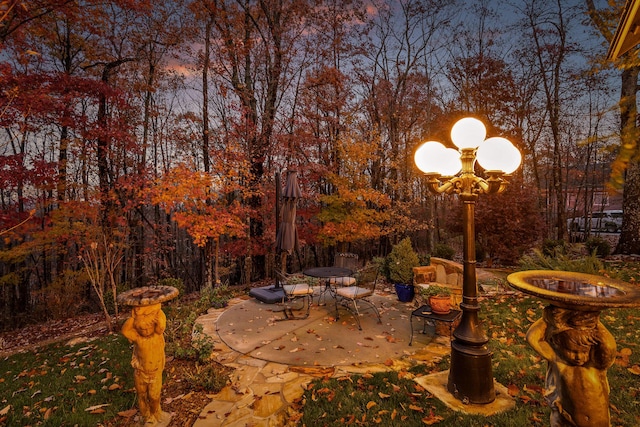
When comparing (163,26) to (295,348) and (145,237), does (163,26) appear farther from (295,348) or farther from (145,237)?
(295,348)

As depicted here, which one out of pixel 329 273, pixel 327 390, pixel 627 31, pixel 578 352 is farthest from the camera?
pixel 329 273

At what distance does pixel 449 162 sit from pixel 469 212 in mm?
566

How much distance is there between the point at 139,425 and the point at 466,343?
3369 mm

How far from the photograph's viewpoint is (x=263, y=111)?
12570 mm

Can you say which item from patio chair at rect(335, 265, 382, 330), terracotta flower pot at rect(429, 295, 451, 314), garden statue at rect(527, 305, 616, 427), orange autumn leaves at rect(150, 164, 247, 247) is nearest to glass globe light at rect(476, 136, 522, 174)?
garden statue at rect(527, 305, 616, 427)

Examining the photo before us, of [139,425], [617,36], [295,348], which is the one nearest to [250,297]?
[295,348]

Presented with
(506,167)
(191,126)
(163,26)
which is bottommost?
(506,167)

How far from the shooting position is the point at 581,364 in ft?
6.21

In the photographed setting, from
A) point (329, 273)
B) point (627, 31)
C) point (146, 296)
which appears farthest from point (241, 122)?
point (627, 31)

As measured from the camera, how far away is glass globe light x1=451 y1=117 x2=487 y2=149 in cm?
304

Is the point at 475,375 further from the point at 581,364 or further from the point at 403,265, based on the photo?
the point at 403,265

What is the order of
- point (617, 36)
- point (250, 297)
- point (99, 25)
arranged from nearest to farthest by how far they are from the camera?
point (617, 36) < point (250, 297) < point (99, 25)

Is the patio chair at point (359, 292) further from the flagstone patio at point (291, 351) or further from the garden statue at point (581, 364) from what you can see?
the garden statue at point (581, 364)

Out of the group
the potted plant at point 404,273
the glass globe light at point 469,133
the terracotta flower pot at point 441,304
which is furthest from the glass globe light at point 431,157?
the potted plant at point 404,273
